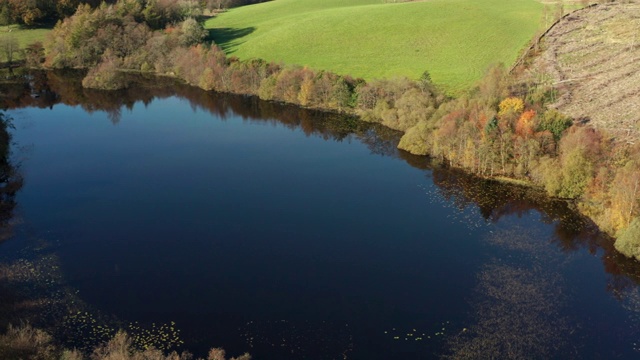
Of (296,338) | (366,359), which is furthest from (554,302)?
(296,338)

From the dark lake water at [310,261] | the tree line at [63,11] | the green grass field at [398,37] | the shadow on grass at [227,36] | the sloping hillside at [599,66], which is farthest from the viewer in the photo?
the tree line at [63,11]

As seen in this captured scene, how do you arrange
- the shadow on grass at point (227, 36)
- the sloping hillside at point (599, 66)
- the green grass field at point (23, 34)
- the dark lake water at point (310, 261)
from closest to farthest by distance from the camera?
the dark lake water at point (310, 261), the sloping hillside at point (599, 66), the shadow on grass at point (227, 36), the green grass field at point (23, 34)

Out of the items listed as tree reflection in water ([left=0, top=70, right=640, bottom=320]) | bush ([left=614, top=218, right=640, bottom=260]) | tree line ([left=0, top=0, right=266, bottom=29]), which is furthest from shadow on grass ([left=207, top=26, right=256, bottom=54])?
bush ([left=614, top=218, right=640, bottom=260])

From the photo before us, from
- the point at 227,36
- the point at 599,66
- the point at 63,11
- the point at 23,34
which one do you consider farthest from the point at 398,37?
the point at 23,34

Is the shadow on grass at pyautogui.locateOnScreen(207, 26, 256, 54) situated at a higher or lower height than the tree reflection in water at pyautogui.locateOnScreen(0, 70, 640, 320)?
higher

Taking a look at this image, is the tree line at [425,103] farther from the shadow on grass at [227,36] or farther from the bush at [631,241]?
the shadow on grass at [227,36]

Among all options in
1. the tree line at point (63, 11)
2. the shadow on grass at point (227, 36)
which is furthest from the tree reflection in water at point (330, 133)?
the tree line at point (63, 11)

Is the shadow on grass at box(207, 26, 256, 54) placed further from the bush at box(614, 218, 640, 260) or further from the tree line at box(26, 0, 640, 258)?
the bush at box(614, 218, 640, 260)
